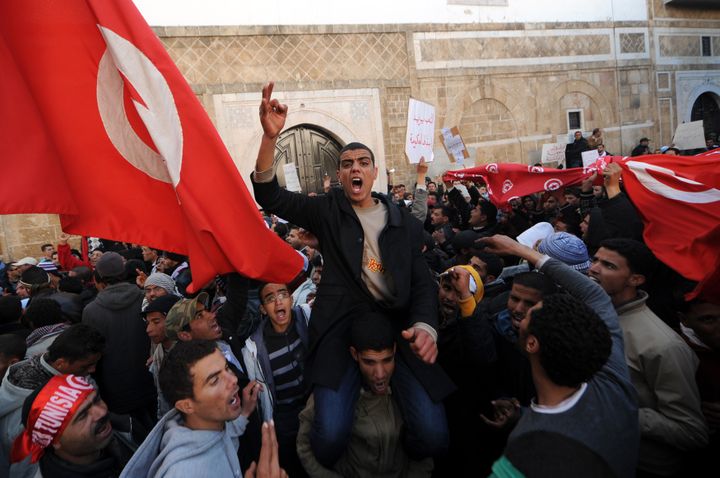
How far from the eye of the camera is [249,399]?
7.95 ft

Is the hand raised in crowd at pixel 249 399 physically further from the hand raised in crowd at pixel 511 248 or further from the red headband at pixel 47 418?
Result: the hand raised in crowd at pixel 511 248

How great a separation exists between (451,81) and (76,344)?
14138mm

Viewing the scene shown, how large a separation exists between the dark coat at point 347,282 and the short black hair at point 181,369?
53cm

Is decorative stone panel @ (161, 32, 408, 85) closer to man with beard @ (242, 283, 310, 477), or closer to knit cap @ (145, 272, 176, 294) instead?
knit cap @ (145, 272, 176, 294)

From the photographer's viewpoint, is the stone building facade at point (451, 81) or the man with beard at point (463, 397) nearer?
Result: the man with beard at point (463, 397)

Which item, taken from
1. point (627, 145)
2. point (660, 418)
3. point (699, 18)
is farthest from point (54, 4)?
point (699, 18)

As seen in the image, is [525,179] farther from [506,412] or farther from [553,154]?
[553,154]

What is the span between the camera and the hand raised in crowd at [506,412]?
2506 mm

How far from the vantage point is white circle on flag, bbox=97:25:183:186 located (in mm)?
2381

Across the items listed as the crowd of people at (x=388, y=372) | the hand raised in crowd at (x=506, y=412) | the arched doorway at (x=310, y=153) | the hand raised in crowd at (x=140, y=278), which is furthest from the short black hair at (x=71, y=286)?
the arched doorway at (x=310, y=153)

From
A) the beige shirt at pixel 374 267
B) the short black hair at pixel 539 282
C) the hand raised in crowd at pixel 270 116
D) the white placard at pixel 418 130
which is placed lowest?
the short black hair at pixel 539 282

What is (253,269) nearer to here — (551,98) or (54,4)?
(54,4)

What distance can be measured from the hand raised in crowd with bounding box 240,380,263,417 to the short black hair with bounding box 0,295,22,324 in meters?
2.62

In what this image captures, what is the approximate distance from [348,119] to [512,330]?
1220cm
